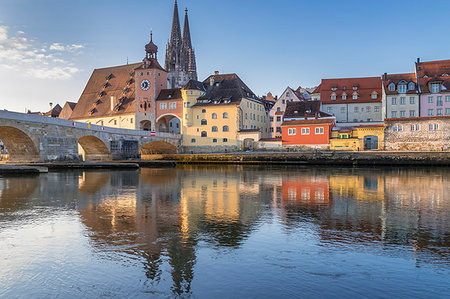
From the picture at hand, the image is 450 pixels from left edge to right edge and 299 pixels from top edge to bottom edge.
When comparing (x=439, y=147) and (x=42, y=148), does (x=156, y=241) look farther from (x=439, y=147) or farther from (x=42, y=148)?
(x=439, y=147)

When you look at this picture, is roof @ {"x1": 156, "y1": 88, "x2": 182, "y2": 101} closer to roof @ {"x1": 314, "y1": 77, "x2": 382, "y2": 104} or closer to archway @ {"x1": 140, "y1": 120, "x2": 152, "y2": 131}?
archway @ {"x1": 140, "y1": 120, "x2": 152, "y2": 131}

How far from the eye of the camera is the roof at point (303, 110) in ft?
179

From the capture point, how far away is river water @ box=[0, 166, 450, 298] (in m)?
5.76

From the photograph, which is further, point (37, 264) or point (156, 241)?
point (156, 241)

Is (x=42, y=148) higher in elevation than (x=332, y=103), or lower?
lower

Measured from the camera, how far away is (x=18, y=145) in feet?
114

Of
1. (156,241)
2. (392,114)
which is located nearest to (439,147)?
(392,114)

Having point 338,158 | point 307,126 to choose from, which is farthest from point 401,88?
point 338,158

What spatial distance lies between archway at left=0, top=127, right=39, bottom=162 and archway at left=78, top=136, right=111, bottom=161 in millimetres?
8402

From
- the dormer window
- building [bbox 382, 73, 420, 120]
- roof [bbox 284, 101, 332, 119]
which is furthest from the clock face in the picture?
the dormer window

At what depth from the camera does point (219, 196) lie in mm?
16016

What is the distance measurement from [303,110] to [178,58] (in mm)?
52598

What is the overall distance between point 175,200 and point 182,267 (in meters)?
8.18

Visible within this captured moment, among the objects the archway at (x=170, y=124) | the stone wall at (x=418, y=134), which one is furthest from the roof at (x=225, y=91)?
the stone wall at (x=418, y=134)
